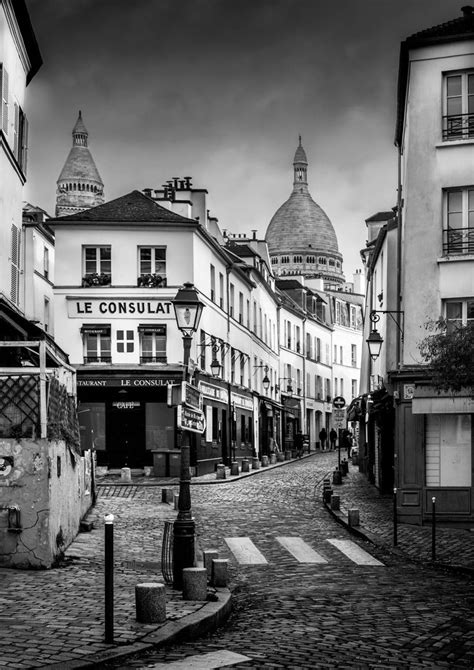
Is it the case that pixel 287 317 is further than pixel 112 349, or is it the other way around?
pixel 287 317

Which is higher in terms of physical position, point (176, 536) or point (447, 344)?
point (447, 344)

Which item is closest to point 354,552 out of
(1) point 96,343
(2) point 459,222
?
(2) point 459,222

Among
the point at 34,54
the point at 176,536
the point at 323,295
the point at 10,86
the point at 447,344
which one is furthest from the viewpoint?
the point at 323,295

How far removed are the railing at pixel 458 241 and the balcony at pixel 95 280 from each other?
67.4ft

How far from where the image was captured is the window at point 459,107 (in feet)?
79.2

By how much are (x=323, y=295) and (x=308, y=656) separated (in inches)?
3318

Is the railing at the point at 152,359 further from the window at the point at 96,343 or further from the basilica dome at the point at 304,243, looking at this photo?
the basilica dome at the point at 304,243

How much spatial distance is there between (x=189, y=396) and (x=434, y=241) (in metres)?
12.0

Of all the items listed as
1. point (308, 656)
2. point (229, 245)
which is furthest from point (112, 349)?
point (308, 656)

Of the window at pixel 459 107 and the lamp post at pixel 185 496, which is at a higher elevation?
the window at pixel 459 107

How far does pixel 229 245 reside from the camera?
198 ft

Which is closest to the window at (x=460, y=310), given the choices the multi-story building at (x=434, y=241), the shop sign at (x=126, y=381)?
the multi-story building at (x=434, y=241)

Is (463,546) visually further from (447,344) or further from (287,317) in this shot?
(287,317)

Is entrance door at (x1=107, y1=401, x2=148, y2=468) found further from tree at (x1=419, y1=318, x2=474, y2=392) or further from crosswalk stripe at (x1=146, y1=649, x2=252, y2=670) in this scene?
crosswalk stripe at (x1=146, y1=649, x2=252, y2=670)
